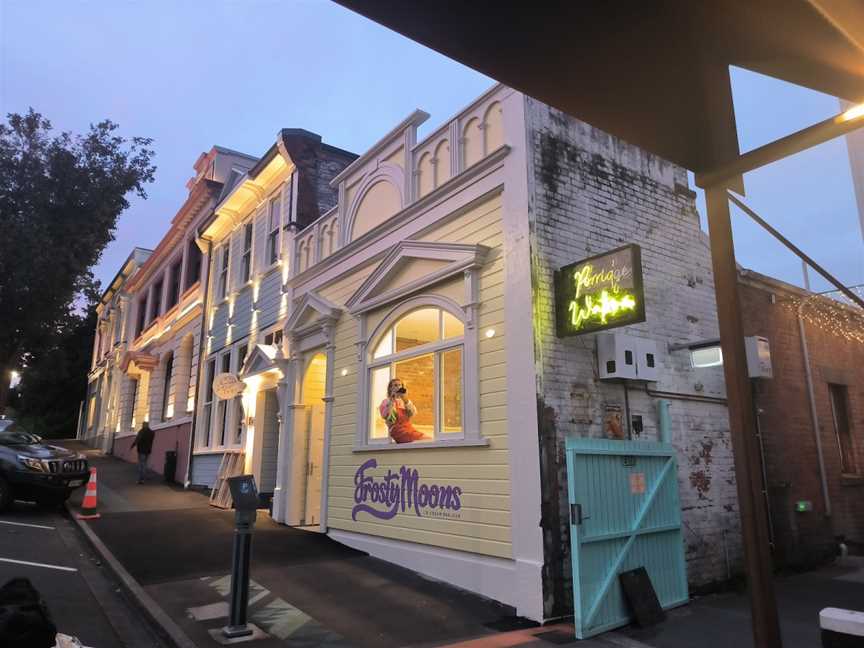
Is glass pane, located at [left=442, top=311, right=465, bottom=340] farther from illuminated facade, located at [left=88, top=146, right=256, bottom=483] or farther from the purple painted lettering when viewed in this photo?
illuminated facade, located at [left=88, top=146, right=256, bottom=483]

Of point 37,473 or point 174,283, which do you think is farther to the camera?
point 174,283

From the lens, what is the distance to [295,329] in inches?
474

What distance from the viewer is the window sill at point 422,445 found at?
730 cm

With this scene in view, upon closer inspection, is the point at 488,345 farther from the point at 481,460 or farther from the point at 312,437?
the point at 312,437

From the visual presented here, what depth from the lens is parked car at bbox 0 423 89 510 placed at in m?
11.1

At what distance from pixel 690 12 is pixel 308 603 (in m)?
6.51

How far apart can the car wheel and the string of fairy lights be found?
14.5 meters

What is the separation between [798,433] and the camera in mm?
10453

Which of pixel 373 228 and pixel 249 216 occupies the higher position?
pixel 249 216

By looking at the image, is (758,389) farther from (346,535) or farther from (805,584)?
(346,535)

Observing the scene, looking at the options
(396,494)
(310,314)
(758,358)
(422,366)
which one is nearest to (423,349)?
(422,366)

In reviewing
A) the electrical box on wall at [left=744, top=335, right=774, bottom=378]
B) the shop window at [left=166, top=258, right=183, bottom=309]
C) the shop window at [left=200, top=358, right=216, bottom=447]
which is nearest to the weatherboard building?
the electrical box on wall at [left=744, top=335, right=774, bottom=378]

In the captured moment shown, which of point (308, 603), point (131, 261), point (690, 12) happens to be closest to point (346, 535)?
point (308, 603)

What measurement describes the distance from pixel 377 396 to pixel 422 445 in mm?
1582
